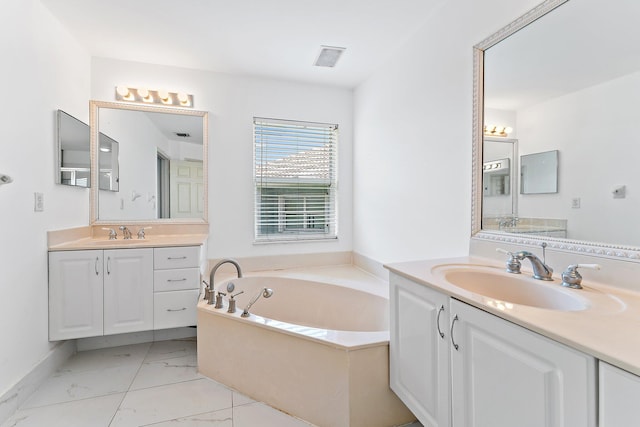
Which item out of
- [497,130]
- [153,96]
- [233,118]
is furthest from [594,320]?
[153,96]

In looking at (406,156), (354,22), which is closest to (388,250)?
(406,156)

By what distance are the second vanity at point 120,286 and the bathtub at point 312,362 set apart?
323 mm

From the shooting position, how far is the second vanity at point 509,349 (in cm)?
66

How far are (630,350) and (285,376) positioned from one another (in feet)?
4.81

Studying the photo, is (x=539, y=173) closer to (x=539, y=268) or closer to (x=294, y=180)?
(x=539, y=268)

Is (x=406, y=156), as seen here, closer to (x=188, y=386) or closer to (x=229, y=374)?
(x=229, y=374)

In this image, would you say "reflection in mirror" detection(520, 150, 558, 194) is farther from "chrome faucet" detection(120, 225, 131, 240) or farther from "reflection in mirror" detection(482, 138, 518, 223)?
"chrome faucet" detection(120, 225, 131, 240)

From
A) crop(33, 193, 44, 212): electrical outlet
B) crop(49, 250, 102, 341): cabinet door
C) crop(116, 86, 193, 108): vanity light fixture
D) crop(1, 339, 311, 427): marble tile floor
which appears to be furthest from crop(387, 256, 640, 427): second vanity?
crop(116, 86, 193, 108): vanity light fixture

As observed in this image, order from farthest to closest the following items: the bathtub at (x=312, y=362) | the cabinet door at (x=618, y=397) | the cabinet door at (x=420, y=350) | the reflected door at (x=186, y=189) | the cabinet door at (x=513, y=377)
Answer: the reflected door at (x=186, y=189) → the bathtub at (x=312, y=362) → the cabinet door at (x=420, y=350) → the cabinet door at (x=513, y=377) → the cabinet door at (x=618, y=397)

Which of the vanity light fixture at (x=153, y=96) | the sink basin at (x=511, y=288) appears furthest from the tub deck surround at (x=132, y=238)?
the sink basin at (x=511, y=288)

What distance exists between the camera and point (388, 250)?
2.59m

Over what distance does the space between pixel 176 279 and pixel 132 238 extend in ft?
2.32

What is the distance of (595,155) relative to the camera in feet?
3.69

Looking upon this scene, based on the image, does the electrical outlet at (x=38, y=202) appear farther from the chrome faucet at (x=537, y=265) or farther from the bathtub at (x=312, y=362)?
the chrome faucet at (x=537, y=265)
